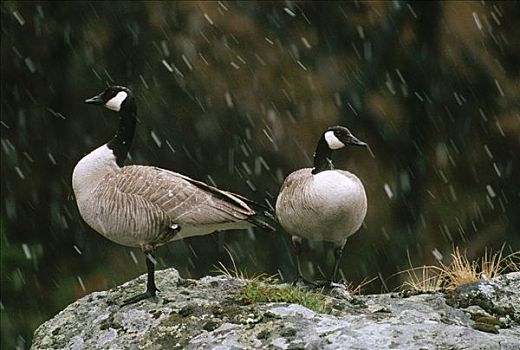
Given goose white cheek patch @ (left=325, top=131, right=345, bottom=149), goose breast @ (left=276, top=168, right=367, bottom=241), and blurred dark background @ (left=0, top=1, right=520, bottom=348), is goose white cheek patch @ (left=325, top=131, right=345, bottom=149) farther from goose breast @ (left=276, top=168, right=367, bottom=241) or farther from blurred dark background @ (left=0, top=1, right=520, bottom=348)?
blurred dark background @ (left=0, top=1, right=520, bottom=348)

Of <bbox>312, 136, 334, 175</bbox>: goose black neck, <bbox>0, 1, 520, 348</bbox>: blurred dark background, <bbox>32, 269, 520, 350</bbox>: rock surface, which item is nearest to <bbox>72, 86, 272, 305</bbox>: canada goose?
<bbox>32, 269, 520, 350</bbox>: rock surface

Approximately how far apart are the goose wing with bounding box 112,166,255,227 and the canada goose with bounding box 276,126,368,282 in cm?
46

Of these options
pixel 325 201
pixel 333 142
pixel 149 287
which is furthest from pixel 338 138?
pixel 149 287

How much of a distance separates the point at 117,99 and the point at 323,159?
52.2 inches

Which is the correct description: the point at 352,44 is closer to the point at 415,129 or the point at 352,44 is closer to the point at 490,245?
the point at 415,129

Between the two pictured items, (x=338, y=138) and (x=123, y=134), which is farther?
(x=338, y=138)

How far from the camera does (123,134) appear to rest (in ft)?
18.9

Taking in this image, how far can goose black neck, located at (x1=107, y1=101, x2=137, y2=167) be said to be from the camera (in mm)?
5715

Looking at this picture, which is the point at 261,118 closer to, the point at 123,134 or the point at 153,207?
the point at 123,134

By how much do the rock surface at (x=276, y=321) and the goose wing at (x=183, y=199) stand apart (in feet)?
1.47

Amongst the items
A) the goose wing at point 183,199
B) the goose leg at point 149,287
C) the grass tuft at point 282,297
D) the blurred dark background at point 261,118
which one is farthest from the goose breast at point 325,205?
the blurred dark background at point 261,118

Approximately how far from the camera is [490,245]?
10406mm

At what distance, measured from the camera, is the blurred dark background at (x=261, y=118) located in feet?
35.0

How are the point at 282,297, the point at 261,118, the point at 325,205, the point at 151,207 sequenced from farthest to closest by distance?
the point at 261,118, the point at 325,205, the point at 151,207, the point at 282,297
